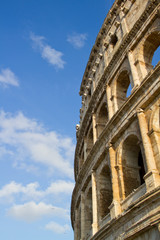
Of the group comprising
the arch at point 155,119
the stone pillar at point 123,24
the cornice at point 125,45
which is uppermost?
the stone pillar at point 123,24

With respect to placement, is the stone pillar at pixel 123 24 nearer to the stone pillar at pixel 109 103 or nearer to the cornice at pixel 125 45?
the cornice at pixel 125 45

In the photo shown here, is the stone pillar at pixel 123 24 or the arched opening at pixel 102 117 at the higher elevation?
the stone pillar at pixel 123 24

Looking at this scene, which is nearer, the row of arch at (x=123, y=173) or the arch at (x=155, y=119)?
the arch at (x=155, y=119)

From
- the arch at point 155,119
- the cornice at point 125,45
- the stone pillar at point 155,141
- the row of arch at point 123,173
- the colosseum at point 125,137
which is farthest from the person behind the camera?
the cornice at point 125,45

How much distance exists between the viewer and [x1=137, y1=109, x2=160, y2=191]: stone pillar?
8555 millimetres

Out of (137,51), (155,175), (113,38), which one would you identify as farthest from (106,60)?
(155,175)

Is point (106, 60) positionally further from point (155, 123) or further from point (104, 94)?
point (155, 123)

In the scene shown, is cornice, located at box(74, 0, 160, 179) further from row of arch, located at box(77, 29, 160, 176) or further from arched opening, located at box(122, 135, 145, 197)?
arched opening, located at box(122, 135, 145, 197)

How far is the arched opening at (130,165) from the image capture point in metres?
11.0

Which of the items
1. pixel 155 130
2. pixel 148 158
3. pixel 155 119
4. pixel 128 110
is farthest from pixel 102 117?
pixel 148 158

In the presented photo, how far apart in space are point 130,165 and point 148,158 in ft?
Result: 8.29

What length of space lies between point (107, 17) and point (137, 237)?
1578cm

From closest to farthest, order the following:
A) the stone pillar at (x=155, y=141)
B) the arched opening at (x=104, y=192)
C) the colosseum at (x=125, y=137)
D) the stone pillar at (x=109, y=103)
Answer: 1. the colosseum at (x=125, y=137)
2. the stone pillar at (x=155, y=141)
3. the arched opening at (x=104, y=192)
4. the stone pillar at (x=109, y=103)

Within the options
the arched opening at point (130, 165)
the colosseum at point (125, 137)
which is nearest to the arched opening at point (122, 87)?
the colosseum at point (125, 137)
